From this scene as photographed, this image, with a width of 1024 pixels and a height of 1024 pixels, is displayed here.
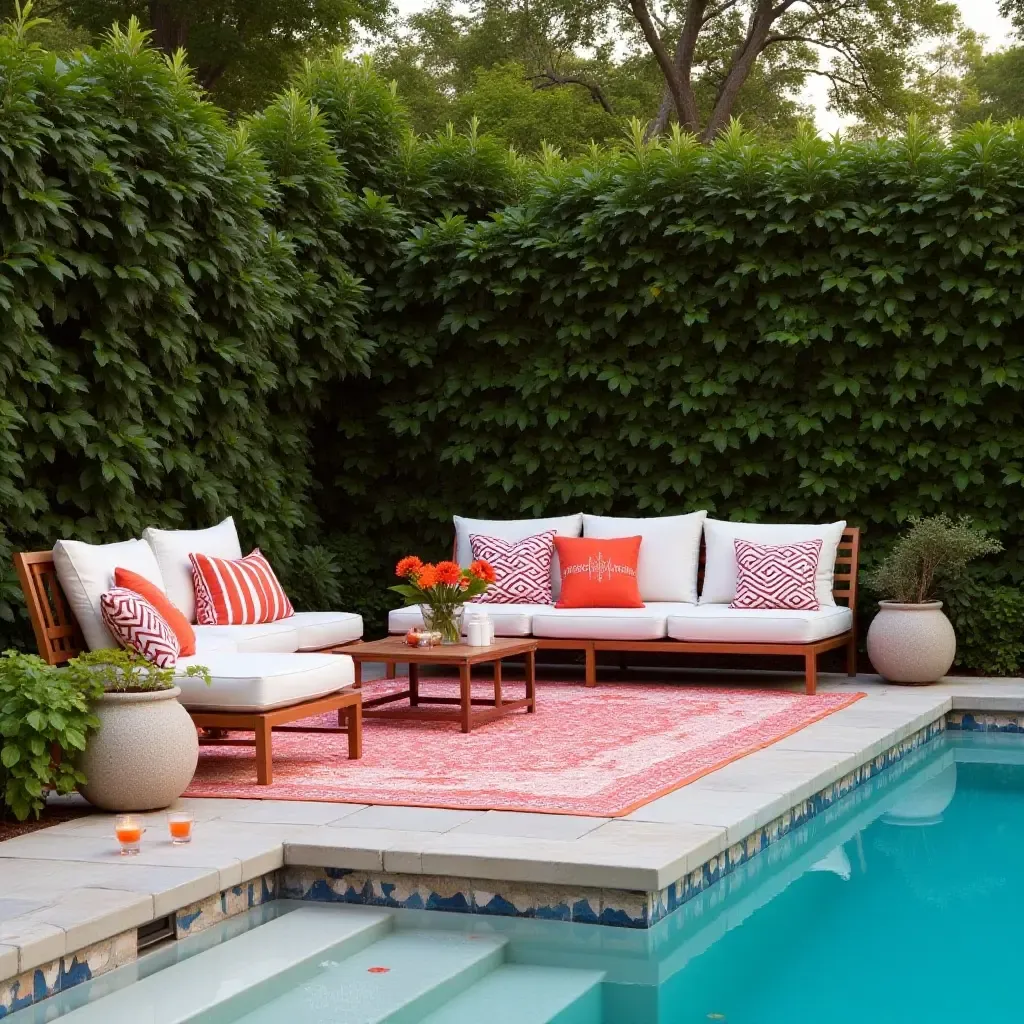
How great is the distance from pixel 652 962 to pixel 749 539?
481cm

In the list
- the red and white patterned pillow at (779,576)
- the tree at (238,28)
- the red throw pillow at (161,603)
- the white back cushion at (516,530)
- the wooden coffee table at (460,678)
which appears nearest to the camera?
the red throw pillow at (161,603)

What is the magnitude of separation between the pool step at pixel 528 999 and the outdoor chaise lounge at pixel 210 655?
→ 1878mm

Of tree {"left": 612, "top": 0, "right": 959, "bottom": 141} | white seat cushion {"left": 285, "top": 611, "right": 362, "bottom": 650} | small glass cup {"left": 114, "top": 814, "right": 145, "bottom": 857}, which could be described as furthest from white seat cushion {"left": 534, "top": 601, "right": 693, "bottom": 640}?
tree {"left": 612, "top": 0, "right": 959, "bottom": 141}

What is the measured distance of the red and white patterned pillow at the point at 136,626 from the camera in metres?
5.76

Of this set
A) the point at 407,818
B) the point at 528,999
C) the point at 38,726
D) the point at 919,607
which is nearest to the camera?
the point at 528,999

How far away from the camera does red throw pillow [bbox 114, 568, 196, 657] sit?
5.99 m

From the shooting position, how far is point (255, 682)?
5.42 m

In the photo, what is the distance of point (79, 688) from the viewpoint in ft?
15.8

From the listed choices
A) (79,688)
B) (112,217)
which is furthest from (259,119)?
(79,688)

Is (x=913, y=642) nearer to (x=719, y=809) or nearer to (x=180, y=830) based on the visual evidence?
(x=719, y=809)

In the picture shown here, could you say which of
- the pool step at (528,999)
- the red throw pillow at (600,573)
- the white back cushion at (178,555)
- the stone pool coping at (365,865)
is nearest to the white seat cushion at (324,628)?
the white back cushion at (178,555)

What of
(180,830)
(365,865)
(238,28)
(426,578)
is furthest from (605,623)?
(238,28)

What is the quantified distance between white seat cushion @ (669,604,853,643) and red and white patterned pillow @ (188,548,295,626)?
225cm

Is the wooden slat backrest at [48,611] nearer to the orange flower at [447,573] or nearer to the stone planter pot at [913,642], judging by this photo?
the orange flower at [447,573]
